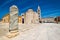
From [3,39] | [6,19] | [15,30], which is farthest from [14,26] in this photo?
[6,19]

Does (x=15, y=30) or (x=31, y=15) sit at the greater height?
(x=31, y=15)

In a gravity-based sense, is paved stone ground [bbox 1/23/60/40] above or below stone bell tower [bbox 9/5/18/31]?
below

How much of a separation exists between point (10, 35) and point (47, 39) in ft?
10.9

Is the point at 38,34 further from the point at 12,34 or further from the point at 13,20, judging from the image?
the point at 13,20

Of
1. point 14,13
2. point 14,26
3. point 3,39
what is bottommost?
point 3,39

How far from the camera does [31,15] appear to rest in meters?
32.5

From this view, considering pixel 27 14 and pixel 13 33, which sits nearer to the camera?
pixel 13 33

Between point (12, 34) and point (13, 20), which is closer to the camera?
point (12, 34)

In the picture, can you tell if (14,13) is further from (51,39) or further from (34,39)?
(51,39)

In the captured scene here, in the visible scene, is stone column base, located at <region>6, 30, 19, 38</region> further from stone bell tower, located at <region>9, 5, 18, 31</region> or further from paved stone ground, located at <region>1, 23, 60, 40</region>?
paved stone ground, located at <region>1, 23, 60, 40</region>

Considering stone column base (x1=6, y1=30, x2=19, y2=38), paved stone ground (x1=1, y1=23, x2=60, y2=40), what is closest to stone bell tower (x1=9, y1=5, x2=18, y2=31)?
stone column base (x1=6, y1=30, x2=19, y2=38)

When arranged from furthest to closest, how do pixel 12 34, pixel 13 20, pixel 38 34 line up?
pixel 13 20
pixel 12 34
pixel 38 34

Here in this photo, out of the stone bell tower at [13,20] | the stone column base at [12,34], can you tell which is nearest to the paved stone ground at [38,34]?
the stone column base at [12,34]

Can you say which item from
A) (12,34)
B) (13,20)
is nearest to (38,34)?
(12,34)
